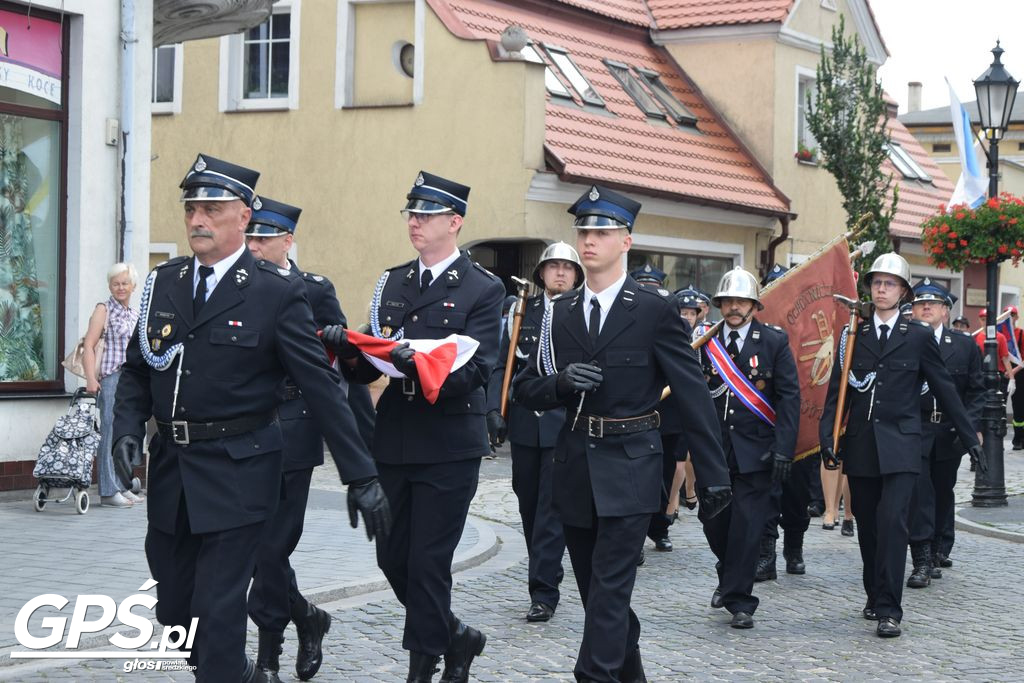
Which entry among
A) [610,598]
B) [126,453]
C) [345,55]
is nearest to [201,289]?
[126,453]

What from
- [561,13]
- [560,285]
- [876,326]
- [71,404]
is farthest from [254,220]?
[561,13]

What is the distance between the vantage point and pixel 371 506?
5.89 m

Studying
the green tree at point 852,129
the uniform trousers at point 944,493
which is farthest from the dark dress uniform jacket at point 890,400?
the green tree at point 852,129

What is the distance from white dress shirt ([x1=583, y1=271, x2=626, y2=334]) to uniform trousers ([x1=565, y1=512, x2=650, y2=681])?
822 millimetres

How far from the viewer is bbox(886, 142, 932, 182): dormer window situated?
3309cm

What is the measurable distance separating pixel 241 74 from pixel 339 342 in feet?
60.9

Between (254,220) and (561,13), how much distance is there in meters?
18.9

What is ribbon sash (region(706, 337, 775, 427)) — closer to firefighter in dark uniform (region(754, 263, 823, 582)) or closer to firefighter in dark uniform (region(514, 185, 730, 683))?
firefighter in dark uniform (region(754, 263, 823, 582))

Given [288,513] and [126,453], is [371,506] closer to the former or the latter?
[126,453]

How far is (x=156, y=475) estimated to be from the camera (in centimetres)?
597

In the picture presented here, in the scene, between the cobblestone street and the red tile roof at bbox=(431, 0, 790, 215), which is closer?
the cobblestone street

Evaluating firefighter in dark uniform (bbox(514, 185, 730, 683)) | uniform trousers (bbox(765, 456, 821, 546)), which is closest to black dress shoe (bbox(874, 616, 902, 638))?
uniform trousers (bbox(765, 456, 821, 546))

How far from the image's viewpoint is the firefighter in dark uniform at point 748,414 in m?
9.57

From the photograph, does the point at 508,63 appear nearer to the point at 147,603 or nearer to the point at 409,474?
the point at 147,603
